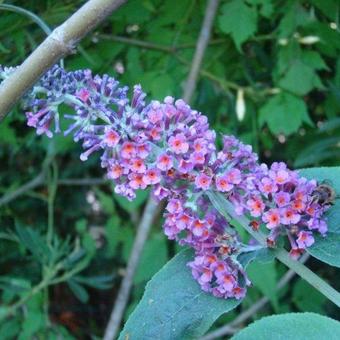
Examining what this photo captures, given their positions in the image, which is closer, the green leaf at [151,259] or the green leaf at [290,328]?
the green leaf at [290,328]

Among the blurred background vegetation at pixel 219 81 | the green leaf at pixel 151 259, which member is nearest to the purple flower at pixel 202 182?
the blurred background vegetation at pixel 219 81

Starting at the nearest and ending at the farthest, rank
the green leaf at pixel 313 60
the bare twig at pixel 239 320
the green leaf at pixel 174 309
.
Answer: the green leaf at pixel 174 309
the green leaf at pixel 313 60
the bare twig at pixel 239 320

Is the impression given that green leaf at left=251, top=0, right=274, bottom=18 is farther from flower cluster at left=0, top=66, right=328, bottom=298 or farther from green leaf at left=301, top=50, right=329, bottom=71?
flower cluster at left=0, top=66, right=328, bottom=298

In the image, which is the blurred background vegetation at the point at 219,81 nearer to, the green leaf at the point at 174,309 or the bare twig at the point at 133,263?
the bare twig at the point at 133,263

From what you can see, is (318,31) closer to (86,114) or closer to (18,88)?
(86,114)

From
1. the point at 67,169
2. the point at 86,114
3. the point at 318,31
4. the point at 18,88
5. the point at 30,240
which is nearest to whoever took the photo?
the point at 18,88

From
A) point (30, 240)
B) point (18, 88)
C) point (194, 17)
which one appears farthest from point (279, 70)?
point (18, 88)

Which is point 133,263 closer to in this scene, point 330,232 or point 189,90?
point 189,90

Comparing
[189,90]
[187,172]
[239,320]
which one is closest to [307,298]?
[239,320]
